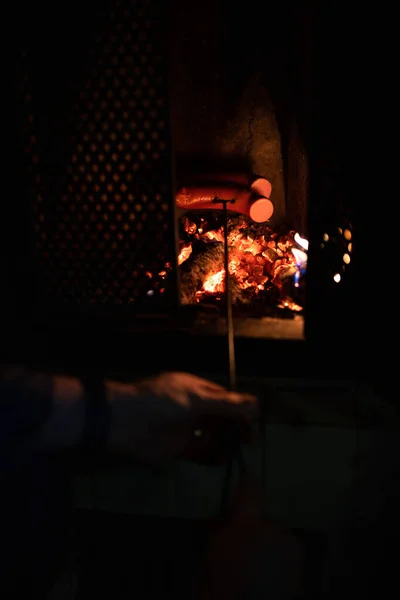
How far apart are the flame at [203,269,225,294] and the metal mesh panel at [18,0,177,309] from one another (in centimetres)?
42

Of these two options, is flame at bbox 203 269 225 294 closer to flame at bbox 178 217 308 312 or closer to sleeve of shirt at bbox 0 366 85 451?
flame at bbox 178 217 308 312

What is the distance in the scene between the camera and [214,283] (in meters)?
2.45

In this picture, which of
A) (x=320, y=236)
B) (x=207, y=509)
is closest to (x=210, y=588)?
(x=207, y=509)

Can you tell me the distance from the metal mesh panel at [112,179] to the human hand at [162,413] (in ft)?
1.57

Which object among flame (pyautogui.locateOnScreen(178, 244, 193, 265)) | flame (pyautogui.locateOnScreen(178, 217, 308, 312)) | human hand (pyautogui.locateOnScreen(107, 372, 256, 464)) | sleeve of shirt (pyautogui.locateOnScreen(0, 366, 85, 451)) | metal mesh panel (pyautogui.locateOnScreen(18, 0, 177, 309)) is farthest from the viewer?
flame (pyautogui.locateOnScreen(178, 244, 193, 265))

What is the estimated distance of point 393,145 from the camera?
1642mm

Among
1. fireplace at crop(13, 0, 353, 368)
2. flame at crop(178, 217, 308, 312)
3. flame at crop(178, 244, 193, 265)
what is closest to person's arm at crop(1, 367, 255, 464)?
fireplace at crop(13, 0, 353, 368)

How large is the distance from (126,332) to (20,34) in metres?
1.22

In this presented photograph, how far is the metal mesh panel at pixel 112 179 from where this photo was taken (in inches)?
73.0

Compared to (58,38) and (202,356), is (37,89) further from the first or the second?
(202,356)

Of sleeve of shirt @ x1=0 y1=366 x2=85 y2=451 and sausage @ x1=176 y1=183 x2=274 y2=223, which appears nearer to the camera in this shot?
sleeve of shirt @ x1=0 y1=366 x2=85 y2=451

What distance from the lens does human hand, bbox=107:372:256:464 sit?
1588 millimetres

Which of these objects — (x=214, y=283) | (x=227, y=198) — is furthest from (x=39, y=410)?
(x=227, y=198)

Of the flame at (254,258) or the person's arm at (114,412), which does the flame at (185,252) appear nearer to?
the flame at (254,258)
